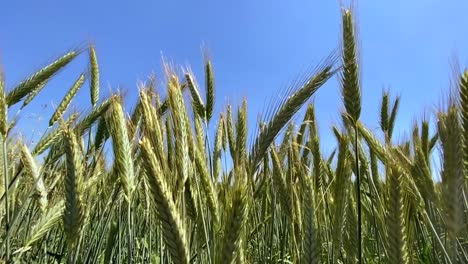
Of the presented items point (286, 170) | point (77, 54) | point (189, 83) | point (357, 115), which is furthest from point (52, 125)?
point (357, 115)

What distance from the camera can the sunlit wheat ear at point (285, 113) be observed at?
194cm

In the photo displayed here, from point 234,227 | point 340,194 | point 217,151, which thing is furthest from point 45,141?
point 234,227

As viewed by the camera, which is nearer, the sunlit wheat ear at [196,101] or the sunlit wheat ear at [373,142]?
the sunlit wheat ear at [373,142]

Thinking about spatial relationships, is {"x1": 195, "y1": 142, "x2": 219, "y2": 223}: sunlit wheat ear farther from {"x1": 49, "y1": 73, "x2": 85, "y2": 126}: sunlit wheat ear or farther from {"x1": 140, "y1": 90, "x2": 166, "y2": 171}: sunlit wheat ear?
{"x1": 49, "y1": 73, "x2": 85, "y2": 126}: sunlit wheat ear

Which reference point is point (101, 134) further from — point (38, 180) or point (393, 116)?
point (393, 116)

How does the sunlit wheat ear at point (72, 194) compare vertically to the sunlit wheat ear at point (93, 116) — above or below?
below

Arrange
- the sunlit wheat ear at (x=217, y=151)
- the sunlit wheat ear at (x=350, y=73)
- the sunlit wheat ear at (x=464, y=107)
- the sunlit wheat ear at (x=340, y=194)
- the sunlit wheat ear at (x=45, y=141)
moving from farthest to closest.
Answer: the sunlit wheat ear at (x=217, y=151) → the sunlit wheat ear at (x=45, y=141) → the sunlit wheat ear at (x=350, y=73) → the sunlit wheat ear at (x=340, y=194) → the sunlit wheat ear at (x=464, y=107)

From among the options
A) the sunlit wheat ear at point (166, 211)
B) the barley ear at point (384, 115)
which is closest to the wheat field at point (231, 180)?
the sunlit wheat ear at point (166, 211)

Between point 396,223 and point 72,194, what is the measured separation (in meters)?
1.03

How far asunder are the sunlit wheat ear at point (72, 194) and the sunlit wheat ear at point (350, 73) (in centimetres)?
109

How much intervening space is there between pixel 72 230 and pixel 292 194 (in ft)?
2.90

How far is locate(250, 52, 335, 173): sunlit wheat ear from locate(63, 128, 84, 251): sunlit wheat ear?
0.60m

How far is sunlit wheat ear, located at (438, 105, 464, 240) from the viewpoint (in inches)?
59.9

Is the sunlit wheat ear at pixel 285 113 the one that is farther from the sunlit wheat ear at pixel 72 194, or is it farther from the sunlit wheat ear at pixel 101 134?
the sunlit wheat ear at pixel 101 134
